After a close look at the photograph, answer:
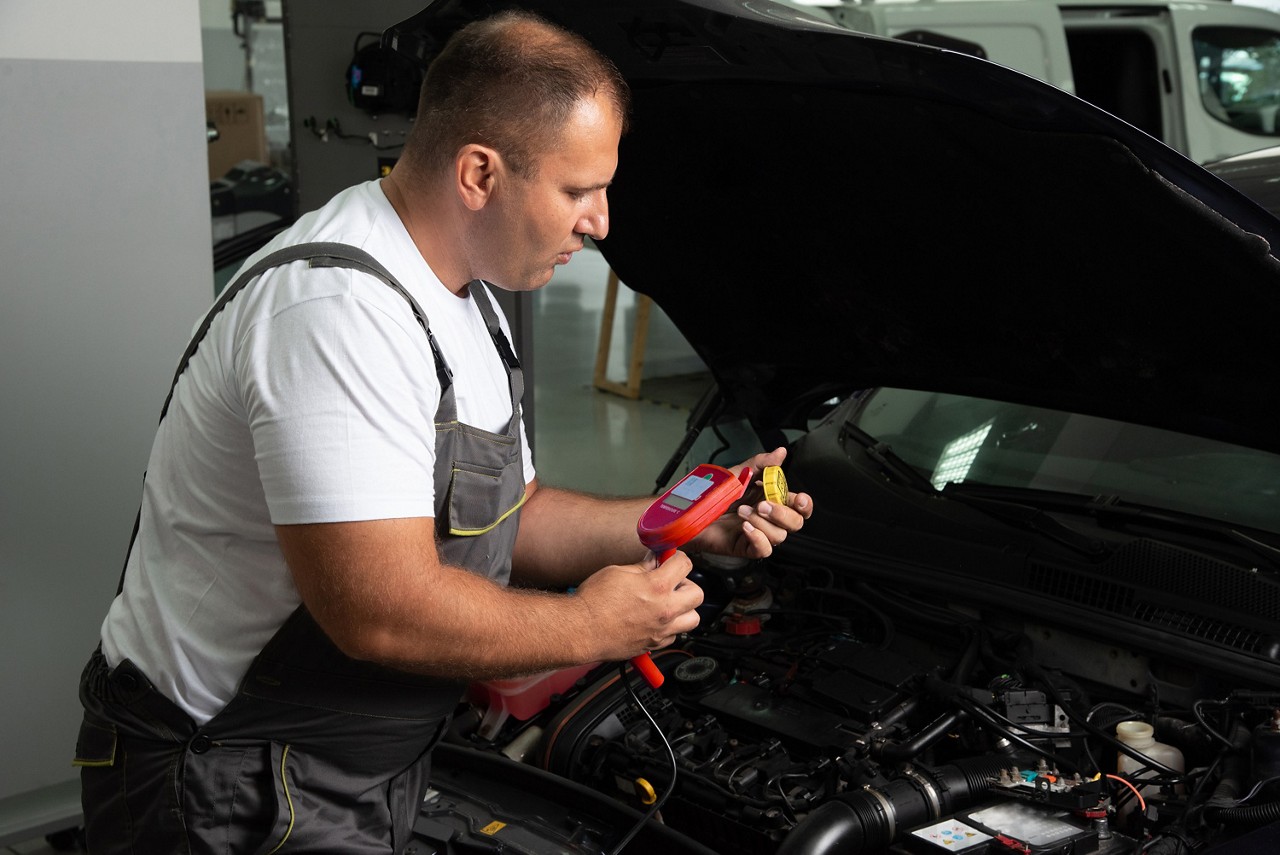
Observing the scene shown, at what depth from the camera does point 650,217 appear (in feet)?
7.63

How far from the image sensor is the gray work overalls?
157cm

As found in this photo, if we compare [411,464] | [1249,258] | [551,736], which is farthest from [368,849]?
[1249,258]

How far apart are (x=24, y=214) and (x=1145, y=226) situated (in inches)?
95.0

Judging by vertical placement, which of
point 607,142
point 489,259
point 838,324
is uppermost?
point 607,142

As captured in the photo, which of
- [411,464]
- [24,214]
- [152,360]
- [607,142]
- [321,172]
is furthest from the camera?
[321,172]

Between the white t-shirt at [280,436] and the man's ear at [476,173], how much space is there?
118mm

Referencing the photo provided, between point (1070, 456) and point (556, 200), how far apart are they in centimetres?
136

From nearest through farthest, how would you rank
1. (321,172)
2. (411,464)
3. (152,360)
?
(411,464) < (152,360) < (321,172)

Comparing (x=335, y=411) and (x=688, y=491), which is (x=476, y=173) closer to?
(x=335, y=411)

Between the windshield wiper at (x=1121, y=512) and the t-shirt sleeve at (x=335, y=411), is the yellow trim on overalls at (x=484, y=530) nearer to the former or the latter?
the t-shirt sleeve at (x=335, y=411)

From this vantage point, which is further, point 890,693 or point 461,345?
point 890,693

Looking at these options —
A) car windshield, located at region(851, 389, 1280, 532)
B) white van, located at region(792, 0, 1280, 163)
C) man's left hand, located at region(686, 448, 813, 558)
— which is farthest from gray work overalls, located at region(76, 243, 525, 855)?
white van, located at region(792, 0, 1280, 163)

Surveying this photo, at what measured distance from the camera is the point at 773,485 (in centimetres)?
186

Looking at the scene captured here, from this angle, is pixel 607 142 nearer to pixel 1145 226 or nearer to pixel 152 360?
pixel 1145 226
